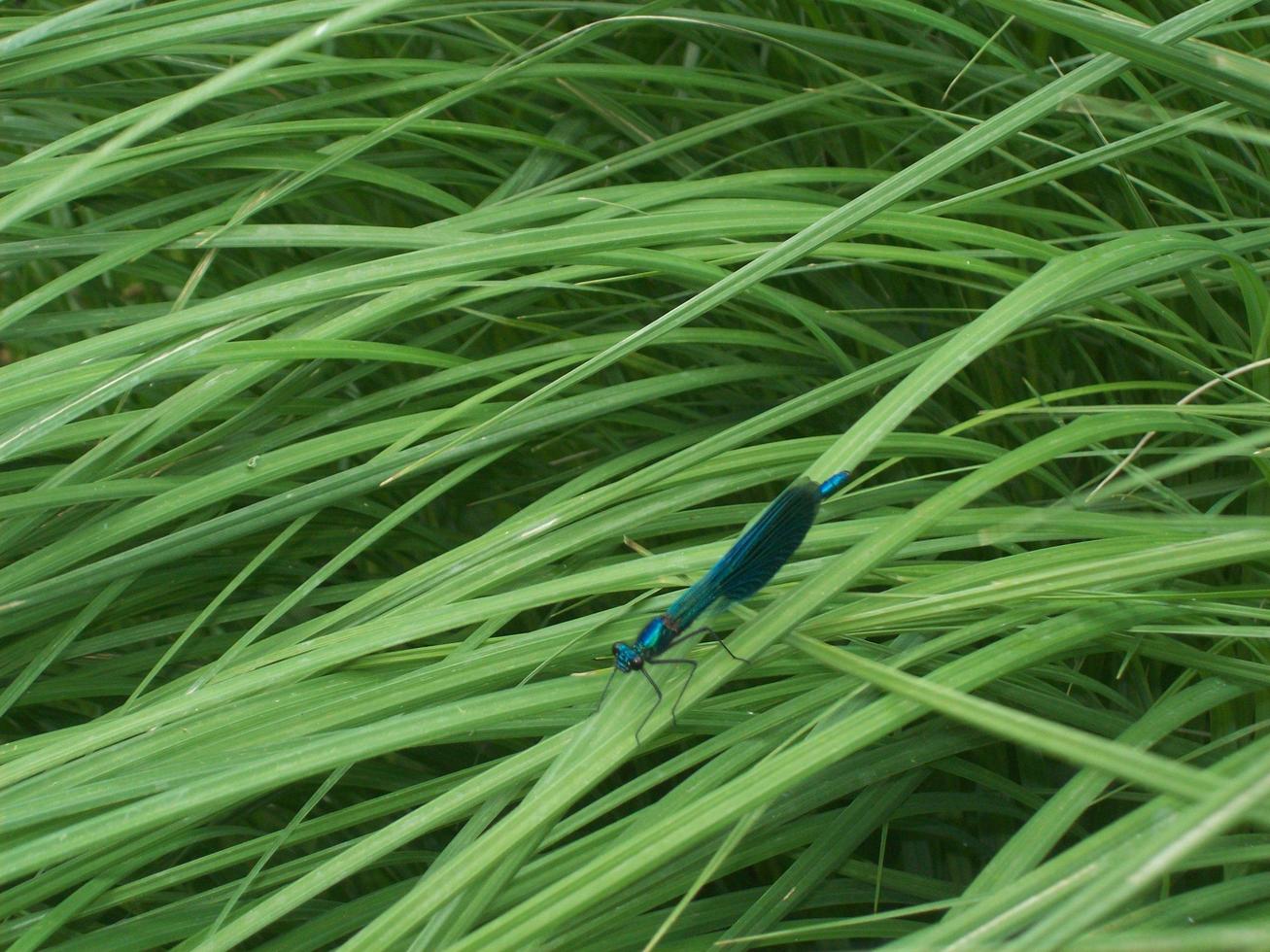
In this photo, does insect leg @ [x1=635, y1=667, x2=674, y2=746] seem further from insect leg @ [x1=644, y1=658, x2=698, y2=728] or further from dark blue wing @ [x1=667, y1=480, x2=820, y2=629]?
dark blue wing @ [x1=667, y1=480, x2=820, y2=629]

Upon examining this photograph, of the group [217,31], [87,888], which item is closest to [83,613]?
[87,888]

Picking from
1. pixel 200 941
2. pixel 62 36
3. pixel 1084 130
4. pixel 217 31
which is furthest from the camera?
pixel 1084 130

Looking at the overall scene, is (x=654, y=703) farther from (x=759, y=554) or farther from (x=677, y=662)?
(x=759, y=554)

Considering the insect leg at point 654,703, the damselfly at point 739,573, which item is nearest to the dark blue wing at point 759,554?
the damselfly at point 739,573

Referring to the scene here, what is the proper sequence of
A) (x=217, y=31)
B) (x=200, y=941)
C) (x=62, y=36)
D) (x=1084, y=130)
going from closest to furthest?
(x=200, y=941)
(x=217, y=31)
(x=62, y=36)
(x=1084, y=130)

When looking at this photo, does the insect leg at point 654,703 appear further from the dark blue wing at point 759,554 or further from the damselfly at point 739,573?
the dark blue wing at point 759,554

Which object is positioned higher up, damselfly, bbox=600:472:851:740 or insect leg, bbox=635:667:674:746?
damselfly, bbox=600:472:851:740

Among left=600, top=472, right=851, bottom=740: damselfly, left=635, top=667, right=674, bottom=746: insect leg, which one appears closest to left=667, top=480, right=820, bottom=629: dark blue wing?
left=600, top=472, right=851, bottom=740: damselfly

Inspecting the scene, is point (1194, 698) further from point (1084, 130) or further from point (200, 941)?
point (200, 941)
